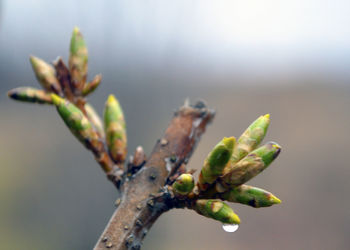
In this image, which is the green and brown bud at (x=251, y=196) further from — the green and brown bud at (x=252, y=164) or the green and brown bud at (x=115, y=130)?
the green and brown bud at (x=115, y=130)

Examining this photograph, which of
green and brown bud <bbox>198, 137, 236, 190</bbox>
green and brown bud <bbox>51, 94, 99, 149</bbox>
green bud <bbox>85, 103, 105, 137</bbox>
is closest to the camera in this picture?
green and brown bud <bbox>198, 137, 236, 190</bbox>

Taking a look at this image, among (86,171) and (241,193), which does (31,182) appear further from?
(241,193)

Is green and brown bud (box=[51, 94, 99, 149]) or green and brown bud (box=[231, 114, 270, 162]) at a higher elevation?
green and brown bud (box=[231, 114, 270, 162])

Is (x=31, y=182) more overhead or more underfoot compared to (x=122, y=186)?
more overhead

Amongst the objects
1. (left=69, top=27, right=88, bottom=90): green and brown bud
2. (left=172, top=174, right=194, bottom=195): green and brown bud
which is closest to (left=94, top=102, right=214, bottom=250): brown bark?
(left=172, top=174, right=194, bottom=195): green and brown bud

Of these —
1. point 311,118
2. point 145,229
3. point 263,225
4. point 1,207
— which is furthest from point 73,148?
point 145,229

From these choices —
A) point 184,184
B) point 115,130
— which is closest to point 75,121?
point 115,130

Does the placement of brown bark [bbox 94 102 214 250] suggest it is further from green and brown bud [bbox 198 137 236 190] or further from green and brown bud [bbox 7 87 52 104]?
green and brown bud [bbox 7 87 52 104]

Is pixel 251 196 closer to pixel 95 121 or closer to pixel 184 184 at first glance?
pixel 184 184
